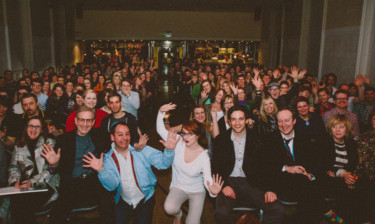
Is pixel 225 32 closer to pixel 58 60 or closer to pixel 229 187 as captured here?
pixel 58 60

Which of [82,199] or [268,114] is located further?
[268,114]

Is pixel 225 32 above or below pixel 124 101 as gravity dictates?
above

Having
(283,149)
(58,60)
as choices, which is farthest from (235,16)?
(283,149)

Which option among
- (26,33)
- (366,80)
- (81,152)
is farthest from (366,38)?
(26,33)

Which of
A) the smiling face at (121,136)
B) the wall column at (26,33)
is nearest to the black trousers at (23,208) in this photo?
the smiling face at (121,136)

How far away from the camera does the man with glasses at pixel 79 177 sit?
8.59 feet

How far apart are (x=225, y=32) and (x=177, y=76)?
284 inches

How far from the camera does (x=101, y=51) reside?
57.3ft

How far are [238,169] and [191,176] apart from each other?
509mm

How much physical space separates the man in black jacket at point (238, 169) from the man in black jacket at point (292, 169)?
0.41ft

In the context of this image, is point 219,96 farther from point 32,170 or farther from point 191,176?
point 32,170

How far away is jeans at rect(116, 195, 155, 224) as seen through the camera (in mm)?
Answer: 2617

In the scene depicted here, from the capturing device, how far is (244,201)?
2799mm

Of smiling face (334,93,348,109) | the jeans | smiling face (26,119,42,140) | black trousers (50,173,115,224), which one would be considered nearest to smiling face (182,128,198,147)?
the jeans
